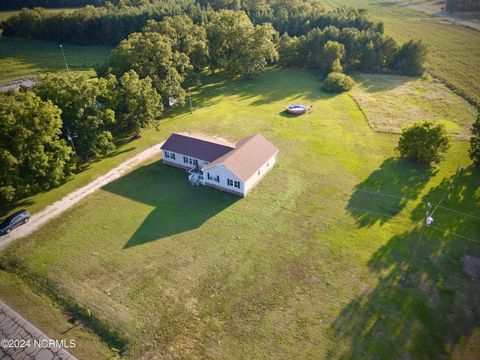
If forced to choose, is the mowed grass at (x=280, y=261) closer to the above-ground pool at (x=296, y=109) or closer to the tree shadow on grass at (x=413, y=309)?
the tree shadow on grass at (x=413, y=309)

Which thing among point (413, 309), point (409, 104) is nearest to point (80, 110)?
point (413, 309)

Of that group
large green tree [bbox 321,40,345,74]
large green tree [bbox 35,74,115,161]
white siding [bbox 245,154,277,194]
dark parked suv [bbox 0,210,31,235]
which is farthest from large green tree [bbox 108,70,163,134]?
large green tree [bbox 321,40,345,74]

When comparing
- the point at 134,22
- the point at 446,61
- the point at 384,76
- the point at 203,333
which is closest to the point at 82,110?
the point at 203,333

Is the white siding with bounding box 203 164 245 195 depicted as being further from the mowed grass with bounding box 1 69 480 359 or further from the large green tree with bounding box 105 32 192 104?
the large green tree with bounding box 105 32 192 104

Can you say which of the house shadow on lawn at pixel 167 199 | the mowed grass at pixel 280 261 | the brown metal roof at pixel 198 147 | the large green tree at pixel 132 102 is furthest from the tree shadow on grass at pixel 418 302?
the large green tree at pixel 132 102

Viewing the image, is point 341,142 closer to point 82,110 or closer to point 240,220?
point 240,220

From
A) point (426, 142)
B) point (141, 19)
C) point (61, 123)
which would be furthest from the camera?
point (141, 19)

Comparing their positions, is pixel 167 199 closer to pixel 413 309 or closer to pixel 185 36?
pixel 413 309
